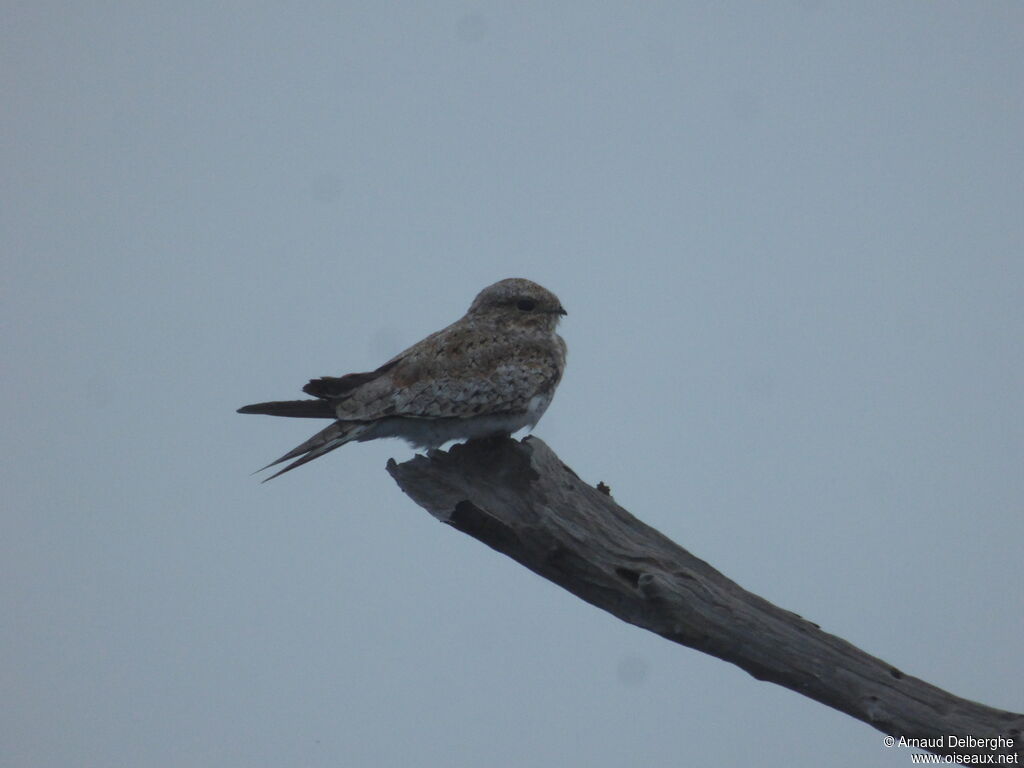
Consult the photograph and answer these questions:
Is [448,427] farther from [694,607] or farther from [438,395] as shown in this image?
[694,607]

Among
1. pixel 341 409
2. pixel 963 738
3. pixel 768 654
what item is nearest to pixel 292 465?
pixel 341 409

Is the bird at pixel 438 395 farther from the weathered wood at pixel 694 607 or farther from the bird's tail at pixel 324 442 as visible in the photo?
the weathered wood at pixel 694 607

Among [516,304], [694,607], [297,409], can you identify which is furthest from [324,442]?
[694,607]

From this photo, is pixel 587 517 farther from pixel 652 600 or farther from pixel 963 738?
pixel 963 738

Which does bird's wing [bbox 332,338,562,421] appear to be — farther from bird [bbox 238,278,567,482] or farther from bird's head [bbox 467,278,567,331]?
bird's head [bbox 467,278,567,331]

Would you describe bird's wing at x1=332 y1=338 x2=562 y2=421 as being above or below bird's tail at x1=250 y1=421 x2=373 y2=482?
above

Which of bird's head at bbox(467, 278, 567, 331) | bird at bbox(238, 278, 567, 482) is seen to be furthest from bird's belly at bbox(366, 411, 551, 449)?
bird's head at bbox(467, 278, 567, 331)
